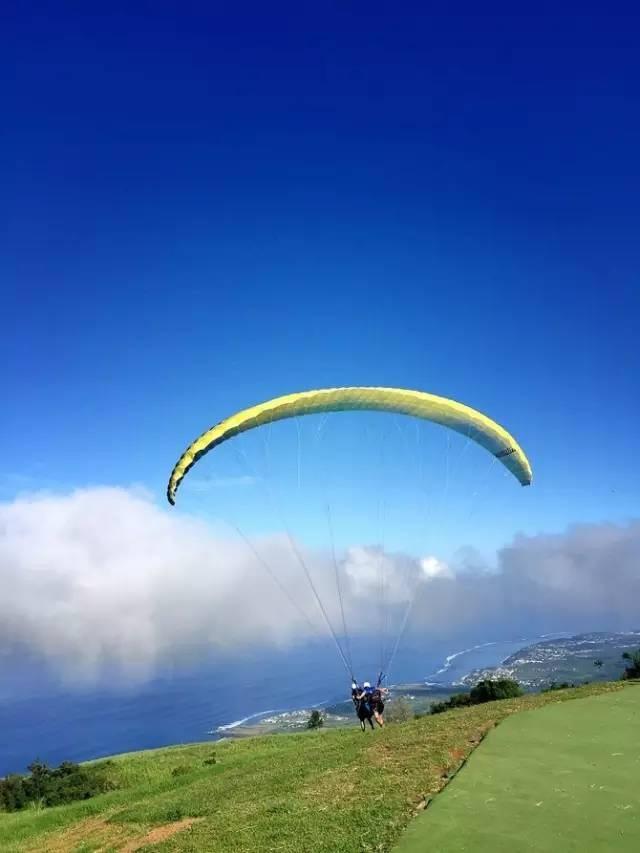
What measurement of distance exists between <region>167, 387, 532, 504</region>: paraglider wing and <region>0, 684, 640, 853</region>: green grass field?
29.3ft

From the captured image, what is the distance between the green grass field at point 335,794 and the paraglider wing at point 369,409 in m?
8.94

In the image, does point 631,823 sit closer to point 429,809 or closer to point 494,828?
point 494,828

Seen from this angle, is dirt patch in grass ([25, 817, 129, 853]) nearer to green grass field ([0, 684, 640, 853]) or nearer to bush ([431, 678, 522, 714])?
green grass field ([0, 684, 640, 853])

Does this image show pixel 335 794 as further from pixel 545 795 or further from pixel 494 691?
pixel 494 691

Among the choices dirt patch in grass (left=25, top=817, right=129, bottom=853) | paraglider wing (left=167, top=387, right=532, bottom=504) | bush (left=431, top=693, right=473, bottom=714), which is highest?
paraglider wing (left=167, top=387, right=532, bottom=504)

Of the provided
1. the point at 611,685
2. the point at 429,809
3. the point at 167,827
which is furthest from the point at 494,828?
the point at 611,685

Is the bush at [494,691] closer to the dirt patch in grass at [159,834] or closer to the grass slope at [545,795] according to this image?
the grass slope at [545,795]

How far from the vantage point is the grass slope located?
9.12 m

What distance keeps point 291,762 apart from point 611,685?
1168 centimetres

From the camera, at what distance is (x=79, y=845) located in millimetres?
14594

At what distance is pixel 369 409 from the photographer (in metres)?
20.9

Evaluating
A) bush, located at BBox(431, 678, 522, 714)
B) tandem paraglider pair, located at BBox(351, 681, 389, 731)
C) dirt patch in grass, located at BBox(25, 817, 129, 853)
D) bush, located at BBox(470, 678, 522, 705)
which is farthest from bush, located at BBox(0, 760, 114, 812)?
bush, located at BBox(470, 678, 522, 705)

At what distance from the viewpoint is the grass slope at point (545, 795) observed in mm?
9125

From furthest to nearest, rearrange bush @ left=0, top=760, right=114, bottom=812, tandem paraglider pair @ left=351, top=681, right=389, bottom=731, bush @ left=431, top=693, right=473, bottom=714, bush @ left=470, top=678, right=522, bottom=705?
bush @ left=431, top=693, right=473, bottom=714 → bush @ left=470, top=678, right=522, bottom=705 → bush @ left=0, top=760, right=114, bottom=812 → tandem paraglider pair @ left=351, top=681, right=389, bottom=731
